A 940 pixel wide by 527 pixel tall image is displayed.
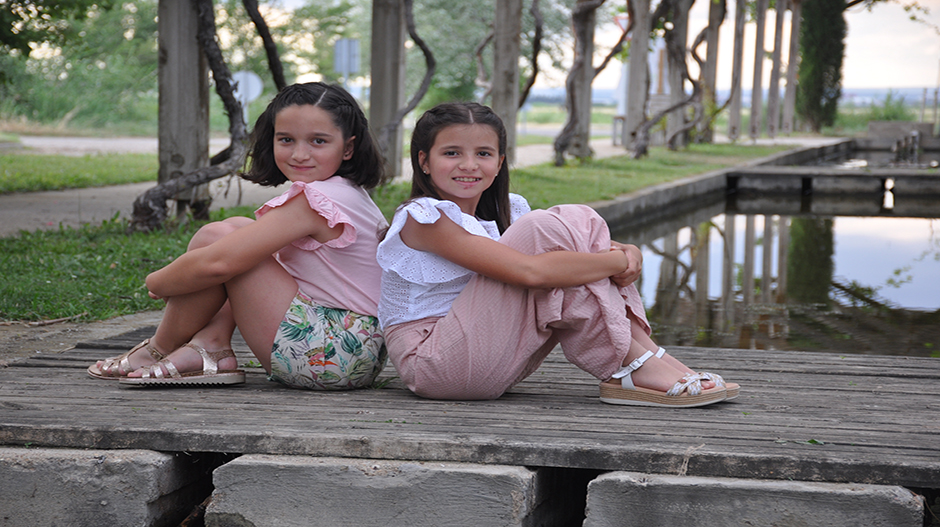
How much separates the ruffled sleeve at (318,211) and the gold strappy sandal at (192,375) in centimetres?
44

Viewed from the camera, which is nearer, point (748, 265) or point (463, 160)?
point (463, 160)

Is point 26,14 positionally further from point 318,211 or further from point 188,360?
point 318,211

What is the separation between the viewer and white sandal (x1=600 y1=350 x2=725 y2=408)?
99.2 inches

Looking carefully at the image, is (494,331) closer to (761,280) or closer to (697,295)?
(697,295)

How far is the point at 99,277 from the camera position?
496 centimetres

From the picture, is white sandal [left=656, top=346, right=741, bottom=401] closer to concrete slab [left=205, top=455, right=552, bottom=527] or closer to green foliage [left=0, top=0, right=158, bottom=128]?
concrete slab [left=205, top=455, right=552, bottom=527]

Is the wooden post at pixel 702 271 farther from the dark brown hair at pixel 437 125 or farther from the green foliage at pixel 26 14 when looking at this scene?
the green foliage at pixel 26 14

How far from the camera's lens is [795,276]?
715 centimetres

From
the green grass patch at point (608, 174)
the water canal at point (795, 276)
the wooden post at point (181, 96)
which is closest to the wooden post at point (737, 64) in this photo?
the green grass patch at point (608, 174)

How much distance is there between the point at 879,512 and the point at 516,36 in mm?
10239

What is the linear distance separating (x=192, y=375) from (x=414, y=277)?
76 centimetres

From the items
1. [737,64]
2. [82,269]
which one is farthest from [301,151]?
[737,64]

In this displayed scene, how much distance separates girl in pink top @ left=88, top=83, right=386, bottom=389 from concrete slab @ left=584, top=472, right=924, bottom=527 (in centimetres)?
96

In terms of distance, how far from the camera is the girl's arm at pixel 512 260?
2.37 meters
